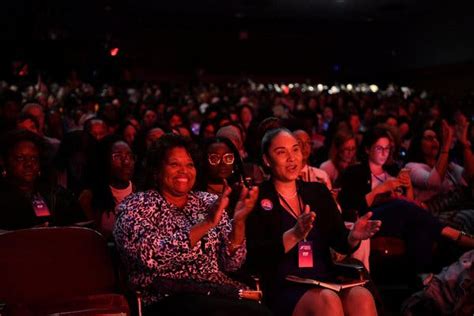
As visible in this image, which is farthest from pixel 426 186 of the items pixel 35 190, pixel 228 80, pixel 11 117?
pixel 228 80

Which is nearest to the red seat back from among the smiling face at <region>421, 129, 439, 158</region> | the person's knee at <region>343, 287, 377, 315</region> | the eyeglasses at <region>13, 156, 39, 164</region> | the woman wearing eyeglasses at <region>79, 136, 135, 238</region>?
the eyeglasses at <region>13, 156, 39, 164</region>

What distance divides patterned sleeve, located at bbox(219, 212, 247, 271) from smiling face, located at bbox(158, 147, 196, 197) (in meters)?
0.29

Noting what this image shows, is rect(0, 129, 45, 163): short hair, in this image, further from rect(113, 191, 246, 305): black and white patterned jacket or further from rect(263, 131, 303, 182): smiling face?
rect(263, 131, 303, 182): smiling face

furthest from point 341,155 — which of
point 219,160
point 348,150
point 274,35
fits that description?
point 274,35

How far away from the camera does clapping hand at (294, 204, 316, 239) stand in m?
3.76

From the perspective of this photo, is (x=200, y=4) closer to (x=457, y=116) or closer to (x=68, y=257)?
(x=457, y=116)

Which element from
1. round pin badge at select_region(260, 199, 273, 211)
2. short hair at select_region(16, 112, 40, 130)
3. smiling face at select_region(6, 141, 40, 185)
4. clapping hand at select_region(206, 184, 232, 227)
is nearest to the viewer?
clapping hand at select_region(206, 184, 232, 227)

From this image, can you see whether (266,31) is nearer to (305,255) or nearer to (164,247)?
(305,255)

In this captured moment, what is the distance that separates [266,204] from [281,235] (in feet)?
0.69

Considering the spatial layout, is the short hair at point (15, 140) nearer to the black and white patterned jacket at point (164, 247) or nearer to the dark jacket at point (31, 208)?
the dark jacket at point (31, 208)

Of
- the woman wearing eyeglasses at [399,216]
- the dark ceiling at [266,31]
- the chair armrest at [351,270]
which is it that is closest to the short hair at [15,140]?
the chair armrest at [351,270]

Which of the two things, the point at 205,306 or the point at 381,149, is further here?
the point at 381,149

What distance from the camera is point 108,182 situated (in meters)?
5.53

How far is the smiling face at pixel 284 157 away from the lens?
4344 mm
